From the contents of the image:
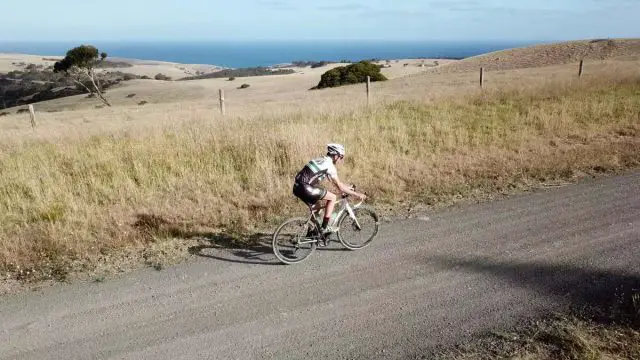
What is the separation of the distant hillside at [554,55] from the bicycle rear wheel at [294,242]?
47.8m

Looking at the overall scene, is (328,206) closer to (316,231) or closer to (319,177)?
(316,231)

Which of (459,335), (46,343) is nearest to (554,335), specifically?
(459,335)

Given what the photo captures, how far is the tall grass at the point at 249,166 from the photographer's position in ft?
25.9

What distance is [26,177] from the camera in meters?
10.4

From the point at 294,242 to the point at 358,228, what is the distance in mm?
1102

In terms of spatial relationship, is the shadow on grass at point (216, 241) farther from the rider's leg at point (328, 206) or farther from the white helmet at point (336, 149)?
the white helmet at point (336, 149)

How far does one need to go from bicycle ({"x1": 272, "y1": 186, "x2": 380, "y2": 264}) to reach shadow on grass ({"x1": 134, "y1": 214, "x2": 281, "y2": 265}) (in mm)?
265

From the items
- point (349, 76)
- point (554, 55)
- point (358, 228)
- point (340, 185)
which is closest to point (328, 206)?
point (340, 185)

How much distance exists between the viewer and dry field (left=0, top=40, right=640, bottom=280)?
7.57 metres

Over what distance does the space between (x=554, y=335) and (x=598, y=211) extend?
14.4ft

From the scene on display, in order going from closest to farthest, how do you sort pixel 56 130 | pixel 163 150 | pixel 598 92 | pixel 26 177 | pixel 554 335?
pixel 554 335 → pixel 26 177 → pixel 163 150 → pixel 56 130 → pixel 598 92

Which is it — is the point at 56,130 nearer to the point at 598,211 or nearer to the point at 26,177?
the point at 26,177

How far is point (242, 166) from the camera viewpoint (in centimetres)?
1123

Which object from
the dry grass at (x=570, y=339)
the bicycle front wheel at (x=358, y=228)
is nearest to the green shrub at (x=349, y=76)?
the bicycle front wheel at (x=358, y=228)
